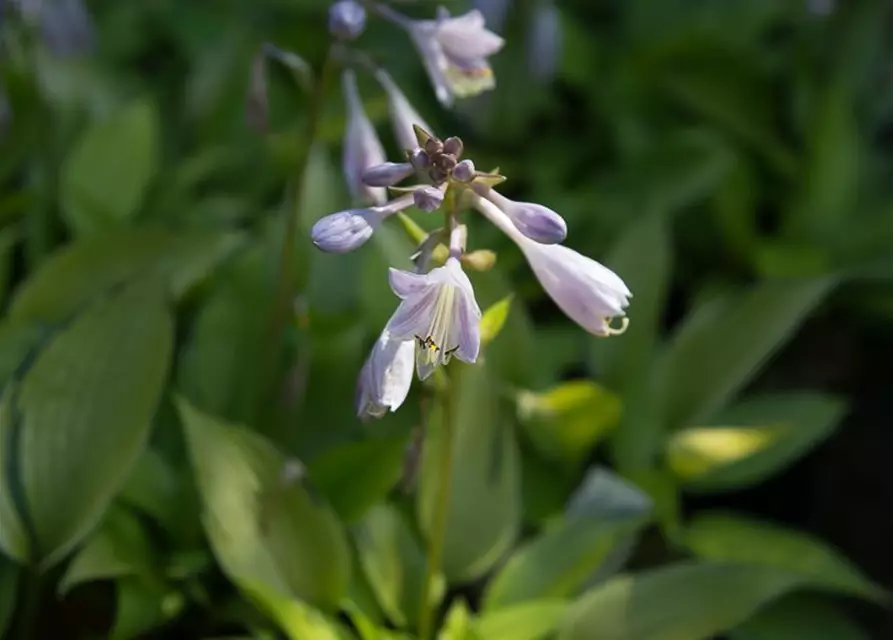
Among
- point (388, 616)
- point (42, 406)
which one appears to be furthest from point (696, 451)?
point (42, 406)

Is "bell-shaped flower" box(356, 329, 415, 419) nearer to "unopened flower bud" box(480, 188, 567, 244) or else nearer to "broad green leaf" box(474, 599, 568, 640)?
"unopened flower bud" box(480, 188, 567, 244)

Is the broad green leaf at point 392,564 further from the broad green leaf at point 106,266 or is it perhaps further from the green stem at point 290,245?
the broad green leaf at point 106,266

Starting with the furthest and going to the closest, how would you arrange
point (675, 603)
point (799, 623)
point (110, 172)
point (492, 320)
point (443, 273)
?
point (110, 172) < point (799, 623) < point (675, 603) < point (492, 320) < point (443, 273)

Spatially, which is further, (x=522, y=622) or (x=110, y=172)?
(x=110, y=172)

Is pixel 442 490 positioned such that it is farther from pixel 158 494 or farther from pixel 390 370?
pixel 158 494

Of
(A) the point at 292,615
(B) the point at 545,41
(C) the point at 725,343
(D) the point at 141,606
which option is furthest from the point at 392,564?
(B) the point at 545,41

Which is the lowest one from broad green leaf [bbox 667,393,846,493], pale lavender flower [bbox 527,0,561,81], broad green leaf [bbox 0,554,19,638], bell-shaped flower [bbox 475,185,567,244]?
broad green leaf [bbox 0,554,19,638]

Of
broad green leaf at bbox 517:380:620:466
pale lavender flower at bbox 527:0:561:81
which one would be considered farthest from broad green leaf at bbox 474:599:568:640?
pale lavender flower at bbox 527:0:561:81

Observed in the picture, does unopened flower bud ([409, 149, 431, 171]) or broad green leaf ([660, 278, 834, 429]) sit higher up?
unopened flower bud ([409, 149, 431, 171])
